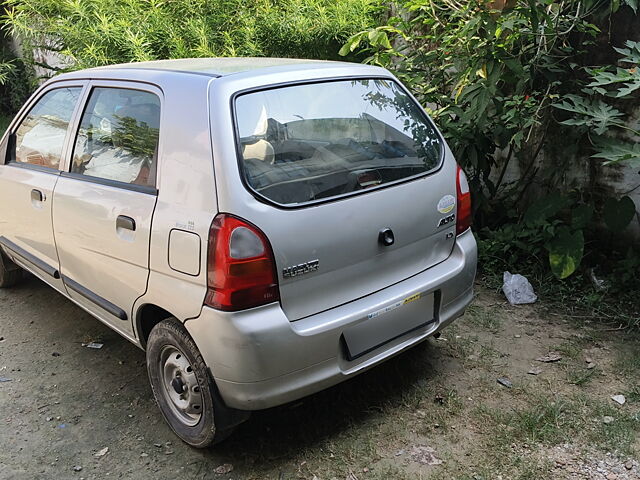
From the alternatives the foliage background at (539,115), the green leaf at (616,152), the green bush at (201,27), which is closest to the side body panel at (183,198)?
the foliage background at (539,115)

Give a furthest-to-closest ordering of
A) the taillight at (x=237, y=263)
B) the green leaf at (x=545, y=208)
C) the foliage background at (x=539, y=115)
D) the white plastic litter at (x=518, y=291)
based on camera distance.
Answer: the green leaf at (x=545, y=208), the white plastic litter at (x=518, y=291), the foliage background at (x=539, y=115), the taillight at (x=237, y=263)

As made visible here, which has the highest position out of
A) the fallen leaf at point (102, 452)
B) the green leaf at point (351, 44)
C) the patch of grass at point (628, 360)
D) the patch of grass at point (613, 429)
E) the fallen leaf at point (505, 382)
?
the green leaf at point (351, 44)

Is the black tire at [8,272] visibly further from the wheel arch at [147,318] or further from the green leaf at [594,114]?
the green leaf at [594,114]

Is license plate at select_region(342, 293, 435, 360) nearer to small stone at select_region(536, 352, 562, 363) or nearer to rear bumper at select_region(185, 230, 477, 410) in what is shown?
rear bumper at select_region(185, 230, 477, 410)

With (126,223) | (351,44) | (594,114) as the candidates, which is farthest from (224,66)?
(351,44)

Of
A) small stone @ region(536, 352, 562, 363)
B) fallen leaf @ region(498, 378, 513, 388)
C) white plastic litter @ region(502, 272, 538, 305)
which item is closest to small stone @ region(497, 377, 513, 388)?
fallen leaf @ region(498, 378, 513, 388)

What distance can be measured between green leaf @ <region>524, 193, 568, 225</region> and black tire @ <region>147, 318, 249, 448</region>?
2.58 m

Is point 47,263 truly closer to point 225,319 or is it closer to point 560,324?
point 225,319

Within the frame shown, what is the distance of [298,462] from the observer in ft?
8.39

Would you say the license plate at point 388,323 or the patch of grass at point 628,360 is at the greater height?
the license plate at point 388,323

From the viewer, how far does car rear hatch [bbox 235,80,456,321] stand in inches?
89.8

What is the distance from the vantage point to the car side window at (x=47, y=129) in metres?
3.23

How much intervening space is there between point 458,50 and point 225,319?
290 centimetres

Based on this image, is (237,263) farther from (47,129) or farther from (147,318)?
(47,129)
